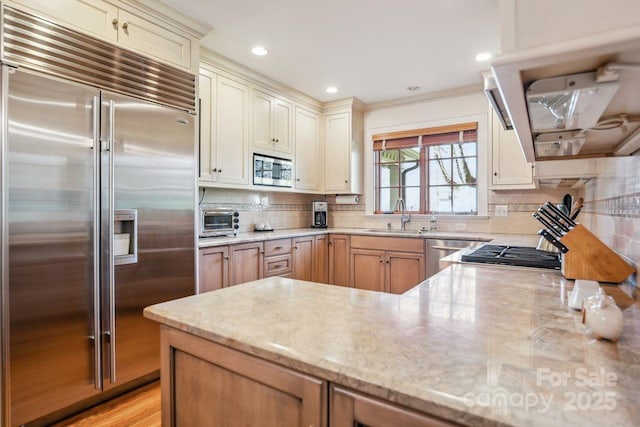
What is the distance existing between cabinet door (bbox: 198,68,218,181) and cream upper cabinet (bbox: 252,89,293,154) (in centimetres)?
53

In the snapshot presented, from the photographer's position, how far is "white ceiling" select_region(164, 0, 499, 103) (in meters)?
2.34

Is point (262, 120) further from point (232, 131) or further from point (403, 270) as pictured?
point (403, 270)

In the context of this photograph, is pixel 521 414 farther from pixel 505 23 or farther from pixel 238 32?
pixel 238 32

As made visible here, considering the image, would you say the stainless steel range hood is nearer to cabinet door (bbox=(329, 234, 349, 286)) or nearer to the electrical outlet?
the electrical outlet

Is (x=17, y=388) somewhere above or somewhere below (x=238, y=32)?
below

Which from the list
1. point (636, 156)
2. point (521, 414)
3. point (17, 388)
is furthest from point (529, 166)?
point (17, 388)

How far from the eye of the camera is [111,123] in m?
1.99

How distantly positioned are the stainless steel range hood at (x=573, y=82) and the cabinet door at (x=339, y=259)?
10.4 feet

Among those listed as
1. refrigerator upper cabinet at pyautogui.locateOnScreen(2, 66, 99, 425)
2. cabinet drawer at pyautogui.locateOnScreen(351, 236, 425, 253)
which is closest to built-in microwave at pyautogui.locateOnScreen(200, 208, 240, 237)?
refrigerator upper cabinet at pyautogui.locateOnScreen(2, 66, 99, 425)

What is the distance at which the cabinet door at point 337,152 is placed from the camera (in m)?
4.29

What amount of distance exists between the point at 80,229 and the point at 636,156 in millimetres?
2538

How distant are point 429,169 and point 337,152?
1.15 metres

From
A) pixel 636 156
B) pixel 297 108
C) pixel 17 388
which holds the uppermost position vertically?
pixel 297 108

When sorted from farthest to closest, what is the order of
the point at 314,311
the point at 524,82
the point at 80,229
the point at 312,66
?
1. the point at 312,66
2. the point at 80,229
3. the point at 314,311
4. the point at 524,82
